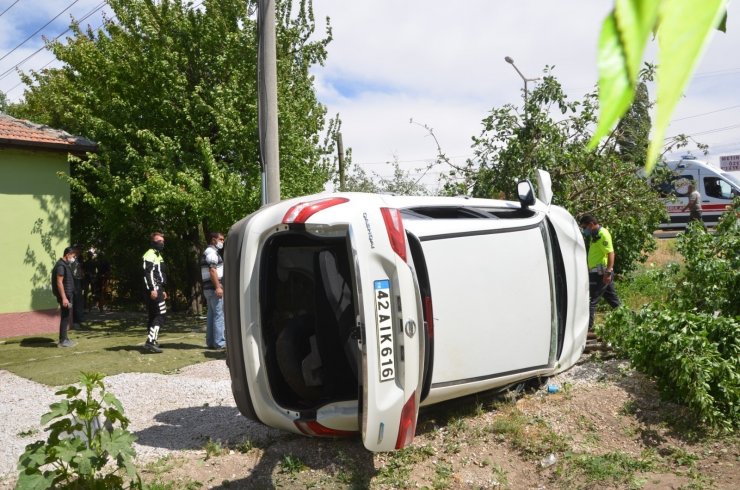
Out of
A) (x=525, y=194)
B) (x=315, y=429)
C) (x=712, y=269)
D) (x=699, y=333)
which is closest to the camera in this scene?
(x=315, y=429)

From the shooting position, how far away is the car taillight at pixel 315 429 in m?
4.97

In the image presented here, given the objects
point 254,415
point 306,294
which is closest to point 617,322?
point 306,294

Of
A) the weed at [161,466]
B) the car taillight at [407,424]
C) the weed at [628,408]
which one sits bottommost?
the weed at [161,466]

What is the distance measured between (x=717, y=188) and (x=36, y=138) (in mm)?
19214

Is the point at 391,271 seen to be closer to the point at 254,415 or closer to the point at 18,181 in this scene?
the point at 254,415

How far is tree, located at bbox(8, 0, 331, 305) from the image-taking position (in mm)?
12812

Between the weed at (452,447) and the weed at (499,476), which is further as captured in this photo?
the weed at (452,447)

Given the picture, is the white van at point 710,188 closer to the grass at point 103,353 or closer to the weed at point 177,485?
the grass at point 103,353

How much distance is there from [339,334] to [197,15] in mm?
9723

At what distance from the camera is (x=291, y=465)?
5.34 metres

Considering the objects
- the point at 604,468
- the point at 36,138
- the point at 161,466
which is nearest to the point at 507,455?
the point at 604,468

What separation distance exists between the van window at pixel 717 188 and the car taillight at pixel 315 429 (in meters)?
20.5

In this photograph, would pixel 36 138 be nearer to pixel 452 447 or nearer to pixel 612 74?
pixel 452 447

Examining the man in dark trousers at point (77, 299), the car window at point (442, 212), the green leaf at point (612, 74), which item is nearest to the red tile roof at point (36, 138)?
the man in dark trousers at point (77, 299)
